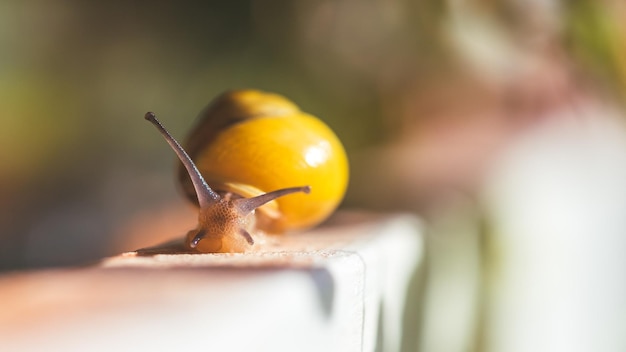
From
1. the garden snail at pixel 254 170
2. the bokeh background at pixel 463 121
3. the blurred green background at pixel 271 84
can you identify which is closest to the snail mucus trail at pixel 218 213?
the garden snail at pixel 254 170

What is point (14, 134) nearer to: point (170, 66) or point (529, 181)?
point (170, 66)

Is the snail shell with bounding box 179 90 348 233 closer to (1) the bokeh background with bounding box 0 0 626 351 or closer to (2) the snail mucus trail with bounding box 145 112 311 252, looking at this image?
(2) the snail mucus trail with bounding box 145 112 311 252

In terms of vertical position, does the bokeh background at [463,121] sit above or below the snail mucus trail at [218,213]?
above

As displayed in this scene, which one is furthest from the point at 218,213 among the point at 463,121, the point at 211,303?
the point at 463,121

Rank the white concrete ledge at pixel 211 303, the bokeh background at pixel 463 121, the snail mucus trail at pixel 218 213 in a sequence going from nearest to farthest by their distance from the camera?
1. the white concrete ledge at pixel 211 303
2. the snail mucus trail at pixel 218 213
3. the bokeh background at pixel 463 121

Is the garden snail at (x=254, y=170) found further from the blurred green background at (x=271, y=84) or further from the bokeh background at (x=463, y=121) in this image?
the blurred green background at (x=271, y=84)

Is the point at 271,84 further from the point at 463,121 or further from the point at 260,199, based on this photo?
the point at 260,199
